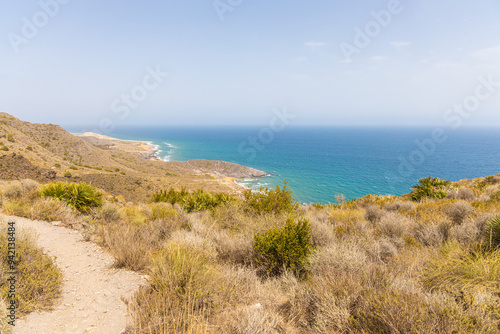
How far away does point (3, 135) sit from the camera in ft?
127

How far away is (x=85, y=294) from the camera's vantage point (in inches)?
155

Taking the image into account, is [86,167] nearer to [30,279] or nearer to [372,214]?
[30,279]

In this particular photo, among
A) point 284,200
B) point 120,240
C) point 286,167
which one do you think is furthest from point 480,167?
point 120,240

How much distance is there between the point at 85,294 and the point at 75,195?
7350 millimetres

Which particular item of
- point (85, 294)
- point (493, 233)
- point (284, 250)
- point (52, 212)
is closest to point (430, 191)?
point (493, 233)

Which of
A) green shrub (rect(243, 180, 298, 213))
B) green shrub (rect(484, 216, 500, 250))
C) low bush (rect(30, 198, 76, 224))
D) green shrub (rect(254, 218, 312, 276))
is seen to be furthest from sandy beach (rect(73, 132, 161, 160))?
green shrub (rect(484, 216, 500, 250))

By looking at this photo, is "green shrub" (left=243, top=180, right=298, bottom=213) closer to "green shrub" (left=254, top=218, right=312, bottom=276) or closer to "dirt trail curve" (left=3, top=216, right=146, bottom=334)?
"green shrub" (left=254, top=218, right=312, bottom=276)

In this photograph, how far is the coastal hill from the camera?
26.8 m

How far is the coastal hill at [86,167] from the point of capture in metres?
26.8

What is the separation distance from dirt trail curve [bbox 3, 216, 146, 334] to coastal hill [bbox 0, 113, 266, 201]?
22.2 m

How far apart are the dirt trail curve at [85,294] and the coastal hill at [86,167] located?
72.7ft

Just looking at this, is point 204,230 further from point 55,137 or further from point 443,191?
point 55,137

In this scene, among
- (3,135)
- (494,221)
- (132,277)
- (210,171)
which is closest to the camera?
(132,277)

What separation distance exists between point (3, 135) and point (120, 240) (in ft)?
170
